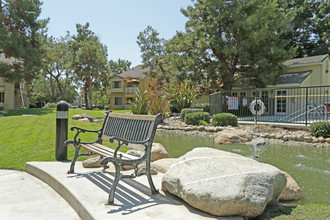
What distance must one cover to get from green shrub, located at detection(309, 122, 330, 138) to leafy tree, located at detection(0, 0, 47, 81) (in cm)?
2265

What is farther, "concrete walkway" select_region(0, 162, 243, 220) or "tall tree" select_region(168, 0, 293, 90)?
"tall tree" select_region(168, 0, 293, 90)

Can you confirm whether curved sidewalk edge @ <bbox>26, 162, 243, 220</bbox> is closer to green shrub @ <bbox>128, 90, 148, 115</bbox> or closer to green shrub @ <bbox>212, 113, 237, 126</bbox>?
green shrub @ <bbox>212, 113, 237, 126</bbox>

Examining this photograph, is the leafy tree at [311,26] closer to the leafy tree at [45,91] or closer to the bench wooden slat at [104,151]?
the bench wooden slat at [104,151]

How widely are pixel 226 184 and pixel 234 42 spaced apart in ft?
71.2

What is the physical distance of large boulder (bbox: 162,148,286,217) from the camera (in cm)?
263

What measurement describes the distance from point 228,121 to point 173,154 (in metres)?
7.50

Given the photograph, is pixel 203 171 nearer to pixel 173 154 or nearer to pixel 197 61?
pixel 173 154

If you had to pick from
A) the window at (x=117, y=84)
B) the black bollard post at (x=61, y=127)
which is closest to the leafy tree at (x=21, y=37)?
the black bollard post at (x=61, y=127)

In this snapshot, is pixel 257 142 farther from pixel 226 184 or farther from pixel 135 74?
pixel 135 74

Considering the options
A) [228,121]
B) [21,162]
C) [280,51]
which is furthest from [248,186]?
[280,51]

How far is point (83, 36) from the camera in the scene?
49.3 metres

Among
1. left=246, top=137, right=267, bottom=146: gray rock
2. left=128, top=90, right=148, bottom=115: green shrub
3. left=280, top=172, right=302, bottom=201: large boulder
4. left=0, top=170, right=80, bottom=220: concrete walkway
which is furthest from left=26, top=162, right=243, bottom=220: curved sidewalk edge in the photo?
left=128, top=90, right=148, bottom=115: green shrub

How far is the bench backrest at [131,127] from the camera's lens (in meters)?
3.50

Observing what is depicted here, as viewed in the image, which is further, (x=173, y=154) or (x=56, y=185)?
(x=173, y=154)
